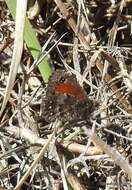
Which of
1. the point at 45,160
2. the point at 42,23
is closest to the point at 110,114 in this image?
the point at 45,160

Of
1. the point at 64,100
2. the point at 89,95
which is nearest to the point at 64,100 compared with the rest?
the point at 64,100

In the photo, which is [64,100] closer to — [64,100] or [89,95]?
[64,100]

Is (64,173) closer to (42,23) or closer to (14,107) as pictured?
(14,107)

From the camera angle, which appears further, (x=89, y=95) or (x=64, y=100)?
(x=89, y=95)
